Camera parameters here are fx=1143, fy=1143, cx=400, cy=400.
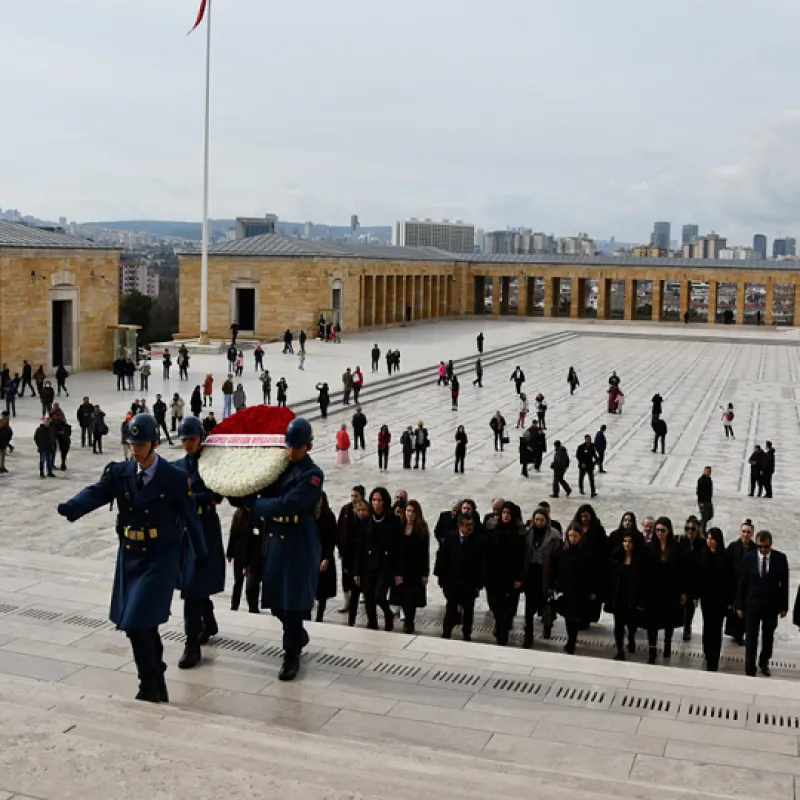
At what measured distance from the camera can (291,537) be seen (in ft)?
21.8

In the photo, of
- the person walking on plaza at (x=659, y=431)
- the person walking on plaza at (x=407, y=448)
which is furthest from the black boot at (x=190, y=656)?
the person walking on plaza at (x=659, y=431)

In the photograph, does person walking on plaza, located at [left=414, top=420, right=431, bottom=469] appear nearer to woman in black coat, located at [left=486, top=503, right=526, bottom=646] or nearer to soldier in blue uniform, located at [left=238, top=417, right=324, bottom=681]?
woman in black coat, located at [left=486, top=503, right=526, bottom=646]

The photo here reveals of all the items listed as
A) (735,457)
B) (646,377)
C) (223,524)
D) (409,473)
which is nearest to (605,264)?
(646,377)

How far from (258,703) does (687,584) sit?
3.85 m

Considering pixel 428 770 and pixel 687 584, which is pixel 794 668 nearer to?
pixel 687 584

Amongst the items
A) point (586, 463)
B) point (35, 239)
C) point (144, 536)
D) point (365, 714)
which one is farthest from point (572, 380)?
point (144, 536)

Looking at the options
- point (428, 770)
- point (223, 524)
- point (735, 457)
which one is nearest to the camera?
point (428, 770)

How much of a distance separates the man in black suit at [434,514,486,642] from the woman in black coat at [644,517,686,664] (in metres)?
1.25

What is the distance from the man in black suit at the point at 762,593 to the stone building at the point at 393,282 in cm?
3851

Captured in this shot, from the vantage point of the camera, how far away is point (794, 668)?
29.0ft

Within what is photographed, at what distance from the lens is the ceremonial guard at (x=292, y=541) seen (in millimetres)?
6477

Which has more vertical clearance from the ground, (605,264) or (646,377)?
(605,264)

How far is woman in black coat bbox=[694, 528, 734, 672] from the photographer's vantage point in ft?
28.2

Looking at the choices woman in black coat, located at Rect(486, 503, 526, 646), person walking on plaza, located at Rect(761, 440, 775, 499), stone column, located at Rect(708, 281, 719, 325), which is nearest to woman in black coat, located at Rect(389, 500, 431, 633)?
woman in black coat, located at Rect(486, 503, 526, 646)
